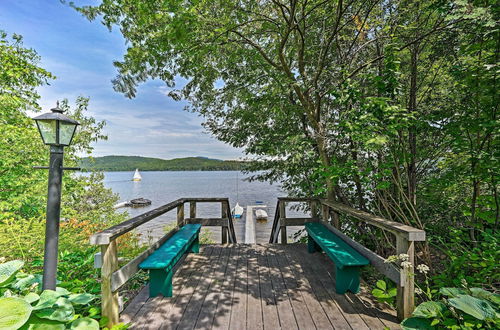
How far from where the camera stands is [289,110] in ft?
13.9

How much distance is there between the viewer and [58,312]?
1.48 metres

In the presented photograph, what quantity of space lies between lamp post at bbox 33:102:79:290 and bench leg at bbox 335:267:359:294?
274cm

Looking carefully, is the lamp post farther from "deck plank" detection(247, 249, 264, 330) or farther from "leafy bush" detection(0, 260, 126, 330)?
"deck plank" detection(247, 249, 264, 330)

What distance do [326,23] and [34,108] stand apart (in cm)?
763

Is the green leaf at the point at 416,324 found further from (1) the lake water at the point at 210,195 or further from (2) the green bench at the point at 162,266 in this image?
(1) the lake water at the point at 210,195

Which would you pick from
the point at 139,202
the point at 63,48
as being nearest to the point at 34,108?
the point at 63,48

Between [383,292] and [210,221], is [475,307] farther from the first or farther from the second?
[210,221]

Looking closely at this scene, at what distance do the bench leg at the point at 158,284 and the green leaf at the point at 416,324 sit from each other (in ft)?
7.21

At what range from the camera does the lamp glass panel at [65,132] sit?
1.92 m

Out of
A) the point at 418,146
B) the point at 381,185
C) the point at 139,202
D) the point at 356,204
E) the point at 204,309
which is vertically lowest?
the point at 139,202

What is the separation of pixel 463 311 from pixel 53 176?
10.2 feet

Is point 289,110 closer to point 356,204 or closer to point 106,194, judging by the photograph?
point 356,204

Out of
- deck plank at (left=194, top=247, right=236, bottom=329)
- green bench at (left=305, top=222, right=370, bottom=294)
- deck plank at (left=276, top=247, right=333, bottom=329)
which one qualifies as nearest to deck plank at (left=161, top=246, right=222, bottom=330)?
deck plank at (left=194, top=247, right=236, bottom=329)

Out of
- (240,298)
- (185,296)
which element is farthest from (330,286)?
(185,296)
